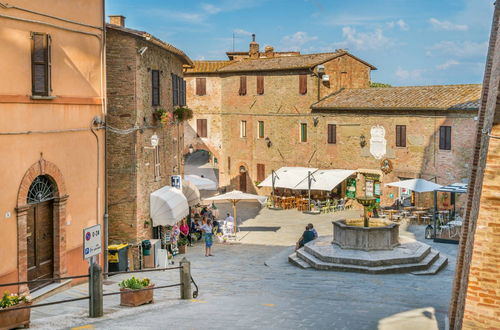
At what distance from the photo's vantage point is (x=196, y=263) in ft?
63.1

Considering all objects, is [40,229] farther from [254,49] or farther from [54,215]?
[254,49]

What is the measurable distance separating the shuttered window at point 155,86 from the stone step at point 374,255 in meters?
7.11

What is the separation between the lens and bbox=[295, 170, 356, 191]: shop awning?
1197 inches

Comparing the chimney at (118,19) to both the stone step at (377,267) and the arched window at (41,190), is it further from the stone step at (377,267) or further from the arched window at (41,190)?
the stone step at (377,267)

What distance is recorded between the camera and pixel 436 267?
17625 millimetres

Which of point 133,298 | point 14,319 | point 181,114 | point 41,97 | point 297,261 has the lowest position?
point 297,261

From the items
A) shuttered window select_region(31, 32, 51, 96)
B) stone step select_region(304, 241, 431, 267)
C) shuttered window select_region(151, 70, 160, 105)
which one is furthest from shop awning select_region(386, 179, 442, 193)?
shuttered window select_region(31, 32, 51, 96)

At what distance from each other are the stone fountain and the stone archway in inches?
286

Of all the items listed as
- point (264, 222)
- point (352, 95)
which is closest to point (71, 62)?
point (264, 222)

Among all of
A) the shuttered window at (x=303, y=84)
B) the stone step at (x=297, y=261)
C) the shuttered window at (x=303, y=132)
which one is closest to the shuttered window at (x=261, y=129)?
the shuttered window at (x=303, y=132)

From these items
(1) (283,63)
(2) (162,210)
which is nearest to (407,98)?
(1) (283,63)

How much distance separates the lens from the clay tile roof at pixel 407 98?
28078 millimetres

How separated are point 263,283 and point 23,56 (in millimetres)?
7976

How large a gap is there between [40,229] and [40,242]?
0.98 feet
